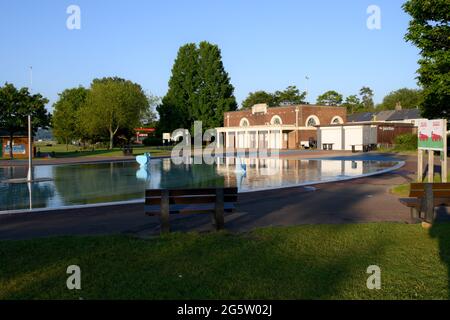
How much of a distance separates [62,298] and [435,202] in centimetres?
731

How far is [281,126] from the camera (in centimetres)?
5912

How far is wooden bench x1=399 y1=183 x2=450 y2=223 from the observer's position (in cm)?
855

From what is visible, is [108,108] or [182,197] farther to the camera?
[108,108]

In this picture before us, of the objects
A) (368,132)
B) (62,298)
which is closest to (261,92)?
(368,132)

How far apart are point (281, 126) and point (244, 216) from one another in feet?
165

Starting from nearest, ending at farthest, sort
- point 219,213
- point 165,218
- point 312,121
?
point 165,218 < point 219,213 < point 312,121

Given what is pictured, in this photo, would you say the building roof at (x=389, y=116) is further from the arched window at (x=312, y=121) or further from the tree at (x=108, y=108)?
the tree at (x=108, y=108)

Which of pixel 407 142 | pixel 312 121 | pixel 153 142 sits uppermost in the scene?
pixel 312 121

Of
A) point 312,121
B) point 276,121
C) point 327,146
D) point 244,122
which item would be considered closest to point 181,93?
point 244,122

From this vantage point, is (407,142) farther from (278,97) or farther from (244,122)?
(278,97)

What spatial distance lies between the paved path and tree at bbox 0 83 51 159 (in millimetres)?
32708

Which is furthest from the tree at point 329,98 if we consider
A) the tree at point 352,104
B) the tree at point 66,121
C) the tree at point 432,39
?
the tree at point 432,39

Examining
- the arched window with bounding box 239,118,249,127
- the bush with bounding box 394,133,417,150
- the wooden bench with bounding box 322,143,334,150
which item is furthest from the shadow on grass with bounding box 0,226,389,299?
the arched window with bounding box 239,118,249,127

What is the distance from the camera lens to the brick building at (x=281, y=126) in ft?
195
